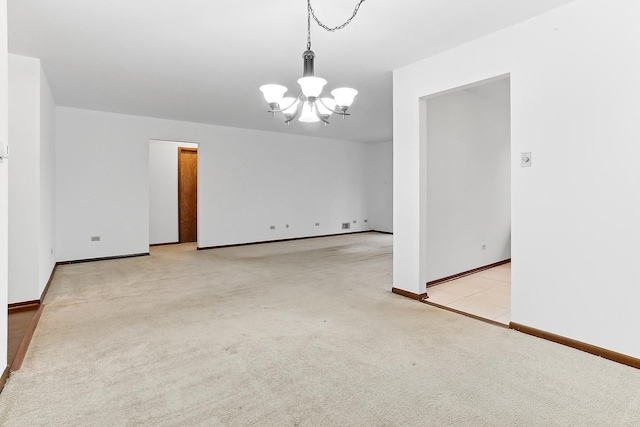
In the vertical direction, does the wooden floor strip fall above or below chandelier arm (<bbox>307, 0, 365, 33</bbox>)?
Result: below

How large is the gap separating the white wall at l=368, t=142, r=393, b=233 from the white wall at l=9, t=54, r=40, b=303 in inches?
308

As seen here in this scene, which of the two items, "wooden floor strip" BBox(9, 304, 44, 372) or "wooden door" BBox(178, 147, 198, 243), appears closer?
"wooden floor strip" BBox(9, 304, 44, 372)

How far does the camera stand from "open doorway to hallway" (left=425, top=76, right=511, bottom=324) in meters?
4.12

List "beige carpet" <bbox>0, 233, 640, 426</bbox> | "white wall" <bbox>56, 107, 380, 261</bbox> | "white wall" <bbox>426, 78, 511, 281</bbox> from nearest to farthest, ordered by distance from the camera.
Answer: "beige carpet" <bbox>0, 233, 640, 426</bbox> < "white wall" <bbox>426, 78, 511, 281</bbox> < "white wall" <bbox>56, 107, 380, 261</bbox>

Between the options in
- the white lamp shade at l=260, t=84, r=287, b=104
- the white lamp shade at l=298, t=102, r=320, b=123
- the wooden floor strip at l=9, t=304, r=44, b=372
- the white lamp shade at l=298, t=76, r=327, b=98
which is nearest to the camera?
the wooden floor strip at l=9, t=304, r=44, b=372

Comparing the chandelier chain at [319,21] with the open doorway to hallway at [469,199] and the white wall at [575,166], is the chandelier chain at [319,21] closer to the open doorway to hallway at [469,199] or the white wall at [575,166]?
the white wall at [575,166]

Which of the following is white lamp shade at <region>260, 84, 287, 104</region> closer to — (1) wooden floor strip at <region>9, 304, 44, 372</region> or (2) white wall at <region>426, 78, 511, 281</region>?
(2) white wall at <region>426, 78, 511, 281</region>

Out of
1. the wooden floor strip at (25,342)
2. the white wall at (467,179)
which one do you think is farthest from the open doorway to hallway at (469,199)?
the wooden floor strip at (25,342)

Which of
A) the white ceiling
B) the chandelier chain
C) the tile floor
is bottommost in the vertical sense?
the tile floor

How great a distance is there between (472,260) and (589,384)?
2.91 meters

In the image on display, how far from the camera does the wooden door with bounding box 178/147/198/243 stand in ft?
27.4

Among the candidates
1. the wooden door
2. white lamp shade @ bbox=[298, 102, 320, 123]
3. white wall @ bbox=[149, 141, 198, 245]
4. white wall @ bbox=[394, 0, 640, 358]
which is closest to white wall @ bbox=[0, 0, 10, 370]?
white lamp shade @ bbox=[298, 102, 320, 123]

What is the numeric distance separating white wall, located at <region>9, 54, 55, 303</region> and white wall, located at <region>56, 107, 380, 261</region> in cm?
232

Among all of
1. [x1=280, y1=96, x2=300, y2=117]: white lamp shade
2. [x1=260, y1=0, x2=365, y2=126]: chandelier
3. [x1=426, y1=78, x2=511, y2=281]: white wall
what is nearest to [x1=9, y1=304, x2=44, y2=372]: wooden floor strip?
[x1=260, y1=0, x2=365, y2=126]: chandelier
